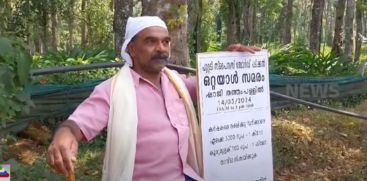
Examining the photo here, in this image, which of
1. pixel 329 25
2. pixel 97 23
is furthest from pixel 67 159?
pixel 329 25

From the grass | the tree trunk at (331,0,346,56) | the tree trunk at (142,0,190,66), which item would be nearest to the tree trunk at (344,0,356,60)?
the tree trunk at (331,0,346,56)

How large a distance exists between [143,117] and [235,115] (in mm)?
887

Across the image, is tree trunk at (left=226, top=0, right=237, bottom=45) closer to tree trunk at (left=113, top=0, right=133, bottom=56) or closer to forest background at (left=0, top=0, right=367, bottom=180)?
forest background at (left=0, top=0, right=367, bottom=180)

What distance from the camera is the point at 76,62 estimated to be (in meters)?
9.52

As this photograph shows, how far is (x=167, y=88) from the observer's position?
2.82 metres

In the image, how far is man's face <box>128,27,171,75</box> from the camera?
2.72 meters

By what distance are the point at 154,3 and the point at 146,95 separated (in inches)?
94.8

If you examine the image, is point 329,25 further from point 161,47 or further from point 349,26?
point 161,47

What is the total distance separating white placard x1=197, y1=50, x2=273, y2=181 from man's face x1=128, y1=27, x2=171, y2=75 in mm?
411

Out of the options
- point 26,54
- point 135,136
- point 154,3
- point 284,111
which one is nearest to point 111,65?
point 154,3

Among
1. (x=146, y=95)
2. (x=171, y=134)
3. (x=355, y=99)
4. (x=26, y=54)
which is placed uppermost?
(x=26, y=54)

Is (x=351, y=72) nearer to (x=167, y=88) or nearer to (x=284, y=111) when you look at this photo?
(x=284, y=111)

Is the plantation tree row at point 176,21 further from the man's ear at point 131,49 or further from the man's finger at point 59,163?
the man's finger at point 59,163

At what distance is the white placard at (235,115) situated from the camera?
10.4ft
